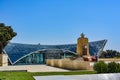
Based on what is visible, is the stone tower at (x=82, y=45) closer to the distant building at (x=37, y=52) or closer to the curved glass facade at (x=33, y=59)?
the distant building at (x=37, y=52)

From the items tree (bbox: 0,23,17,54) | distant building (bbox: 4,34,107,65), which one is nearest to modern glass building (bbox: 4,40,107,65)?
distant building (bbox: 4,34,107,65)

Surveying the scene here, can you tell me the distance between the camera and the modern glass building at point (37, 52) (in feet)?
201

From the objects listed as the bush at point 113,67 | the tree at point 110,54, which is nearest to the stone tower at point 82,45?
the bush at point 113,67

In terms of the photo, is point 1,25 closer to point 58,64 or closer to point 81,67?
point 58,64

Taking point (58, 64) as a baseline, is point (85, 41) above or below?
above

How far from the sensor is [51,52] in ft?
206

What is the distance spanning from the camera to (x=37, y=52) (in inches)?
2475

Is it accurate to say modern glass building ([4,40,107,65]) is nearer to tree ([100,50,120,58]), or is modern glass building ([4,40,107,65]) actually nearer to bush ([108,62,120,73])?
tree ([100,50,120,58])

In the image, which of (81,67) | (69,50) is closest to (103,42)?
(69,50)

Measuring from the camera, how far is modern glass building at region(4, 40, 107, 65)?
61219mm

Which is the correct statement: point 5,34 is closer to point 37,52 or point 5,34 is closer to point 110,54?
point 37,52

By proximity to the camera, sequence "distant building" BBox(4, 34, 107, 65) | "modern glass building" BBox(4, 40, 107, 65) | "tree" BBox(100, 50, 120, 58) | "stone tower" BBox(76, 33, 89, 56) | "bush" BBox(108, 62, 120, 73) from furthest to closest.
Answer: "tree" BBox(100, 50, 120, 58)
"modern glass building" BBox(4, 40, 107, 65)
"distant building" BBox(4, 34, 107, 65)
"stone tower" BBox(76, 33, 89, 56)
"bush" BBox(108, 62, 120, 73)

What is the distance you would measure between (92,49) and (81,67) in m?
44.1

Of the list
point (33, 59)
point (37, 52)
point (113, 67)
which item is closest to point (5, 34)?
point (113, 67)
